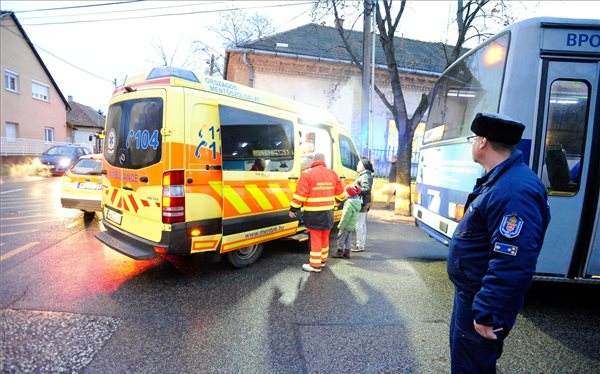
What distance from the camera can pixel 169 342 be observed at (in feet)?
9.57

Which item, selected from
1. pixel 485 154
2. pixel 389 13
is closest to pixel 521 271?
pixel 485 154

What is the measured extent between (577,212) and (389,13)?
26.6 ft

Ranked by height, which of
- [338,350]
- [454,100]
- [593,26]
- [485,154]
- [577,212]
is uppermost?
[593,26]

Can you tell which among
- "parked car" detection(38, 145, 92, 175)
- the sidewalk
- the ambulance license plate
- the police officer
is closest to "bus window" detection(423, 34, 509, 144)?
the police officer

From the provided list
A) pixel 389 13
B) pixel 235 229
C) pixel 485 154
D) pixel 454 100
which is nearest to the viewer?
pixel 485 154

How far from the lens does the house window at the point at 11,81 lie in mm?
20438

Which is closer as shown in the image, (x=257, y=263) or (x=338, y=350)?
(x=338, y=350)

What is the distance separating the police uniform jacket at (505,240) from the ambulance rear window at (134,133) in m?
3.33

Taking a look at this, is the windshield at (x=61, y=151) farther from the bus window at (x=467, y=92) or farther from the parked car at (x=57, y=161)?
the bus window at (x=467, y=92)

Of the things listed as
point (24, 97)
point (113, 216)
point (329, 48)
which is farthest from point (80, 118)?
point (113, 216)

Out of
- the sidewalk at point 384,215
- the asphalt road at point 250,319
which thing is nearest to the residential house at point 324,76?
the sidewalk at point 384,215

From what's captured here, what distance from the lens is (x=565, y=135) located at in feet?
11.4

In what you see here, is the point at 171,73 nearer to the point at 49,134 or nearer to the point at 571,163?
the point at 571,163

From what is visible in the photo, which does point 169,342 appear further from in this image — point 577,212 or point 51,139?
point 51,139
